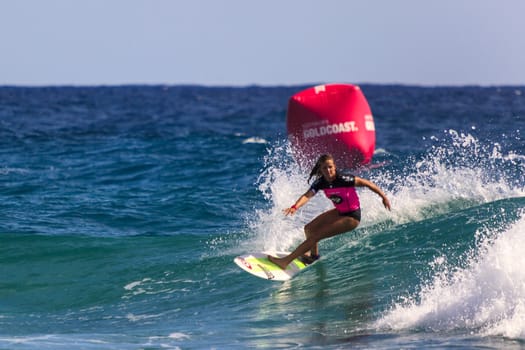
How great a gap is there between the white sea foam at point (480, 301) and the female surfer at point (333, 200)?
142 centimetres

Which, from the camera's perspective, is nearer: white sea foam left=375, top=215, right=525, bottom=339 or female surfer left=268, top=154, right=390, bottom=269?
white sea foam left=375, top=215, right=525, bottom=339

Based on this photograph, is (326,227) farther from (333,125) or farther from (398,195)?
(398,195)

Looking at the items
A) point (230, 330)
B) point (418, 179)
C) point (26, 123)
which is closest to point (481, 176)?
point (418, 179)

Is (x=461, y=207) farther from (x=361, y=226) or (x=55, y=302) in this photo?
(x=55, y=302)

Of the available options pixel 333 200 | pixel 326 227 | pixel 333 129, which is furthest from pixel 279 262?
pixel 333 129

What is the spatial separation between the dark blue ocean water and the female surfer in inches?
27.6

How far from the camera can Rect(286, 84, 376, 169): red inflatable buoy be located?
41.0ft

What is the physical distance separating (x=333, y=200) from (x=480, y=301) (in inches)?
92.8

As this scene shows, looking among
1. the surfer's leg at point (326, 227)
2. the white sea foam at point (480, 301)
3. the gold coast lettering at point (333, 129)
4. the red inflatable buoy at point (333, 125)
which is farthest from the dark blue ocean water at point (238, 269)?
the gold coast lettering at point (333, 129)

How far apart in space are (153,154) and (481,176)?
13051mm

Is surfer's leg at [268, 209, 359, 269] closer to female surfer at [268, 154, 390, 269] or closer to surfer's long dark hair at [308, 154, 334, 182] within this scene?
female surfer at [268, 154, 390, 269]

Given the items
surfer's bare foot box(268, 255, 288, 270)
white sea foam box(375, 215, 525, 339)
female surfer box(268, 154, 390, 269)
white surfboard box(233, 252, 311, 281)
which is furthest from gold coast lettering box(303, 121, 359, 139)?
white sea foam box(375, 215, 525, 339)

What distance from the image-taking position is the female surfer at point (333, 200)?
33.8 ft

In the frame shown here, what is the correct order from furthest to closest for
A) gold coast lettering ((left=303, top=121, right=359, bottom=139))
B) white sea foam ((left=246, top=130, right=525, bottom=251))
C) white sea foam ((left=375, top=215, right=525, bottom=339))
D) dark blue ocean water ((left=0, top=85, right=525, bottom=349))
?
white sea foam ((left=246, top=130, right=525, bottom=251)) < gold coast lettering ((left=303, top=121, right=359, bottom=139)) < dark blue ocean water ((left=0, top=85, right=525, bottom=349)) < white sea foam ((left=375, top=215, right=525, bottom=339))
